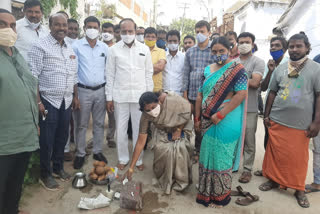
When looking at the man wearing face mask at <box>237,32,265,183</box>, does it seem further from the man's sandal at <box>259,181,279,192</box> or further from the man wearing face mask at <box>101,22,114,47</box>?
the man wearing face mask at <box>101,22,114,47</box>

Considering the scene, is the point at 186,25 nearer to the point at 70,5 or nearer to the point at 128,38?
the point at 70,5

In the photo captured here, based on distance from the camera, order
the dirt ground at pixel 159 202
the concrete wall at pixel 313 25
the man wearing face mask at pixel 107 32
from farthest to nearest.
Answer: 1. the concrete wall at pixel 313 25
2. the man wearing face mask at pixel 107 32
3. the dirt ground at pixel 159 202

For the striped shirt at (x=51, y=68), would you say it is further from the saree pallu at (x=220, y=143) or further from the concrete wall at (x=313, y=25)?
the concrete wall at (x=313, y=25)

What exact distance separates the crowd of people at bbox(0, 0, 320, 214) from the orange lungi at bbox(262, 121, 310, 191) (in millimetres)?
13

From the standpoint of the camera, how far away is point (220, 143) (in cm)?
274

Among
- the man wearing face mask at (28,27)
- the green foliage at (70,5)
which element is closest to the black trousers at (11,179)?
the man wearing face mask at (28,27)

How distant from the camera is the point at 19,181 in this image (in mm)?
2209

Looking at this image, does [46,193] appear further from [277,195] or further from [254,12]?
[254,12]

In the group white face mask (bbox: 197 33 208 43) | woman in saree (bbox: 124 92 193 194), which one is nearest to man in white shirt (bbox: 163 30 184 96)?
white face mask (bbox: 197 33 208 43)

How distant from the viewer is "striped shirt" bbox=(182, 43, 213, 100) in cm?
387

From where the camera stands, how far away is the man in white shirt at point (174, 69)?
4.30 metres

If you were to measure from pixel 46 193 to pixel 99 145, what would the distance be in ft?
3.75

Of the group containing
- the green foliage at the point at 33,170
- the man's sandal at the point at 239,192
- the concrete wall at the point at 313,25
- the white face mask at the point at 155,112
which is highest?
the concrete wall at the point at 313,25

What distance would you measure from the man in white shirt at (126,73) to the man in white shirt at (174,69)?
0.62m
